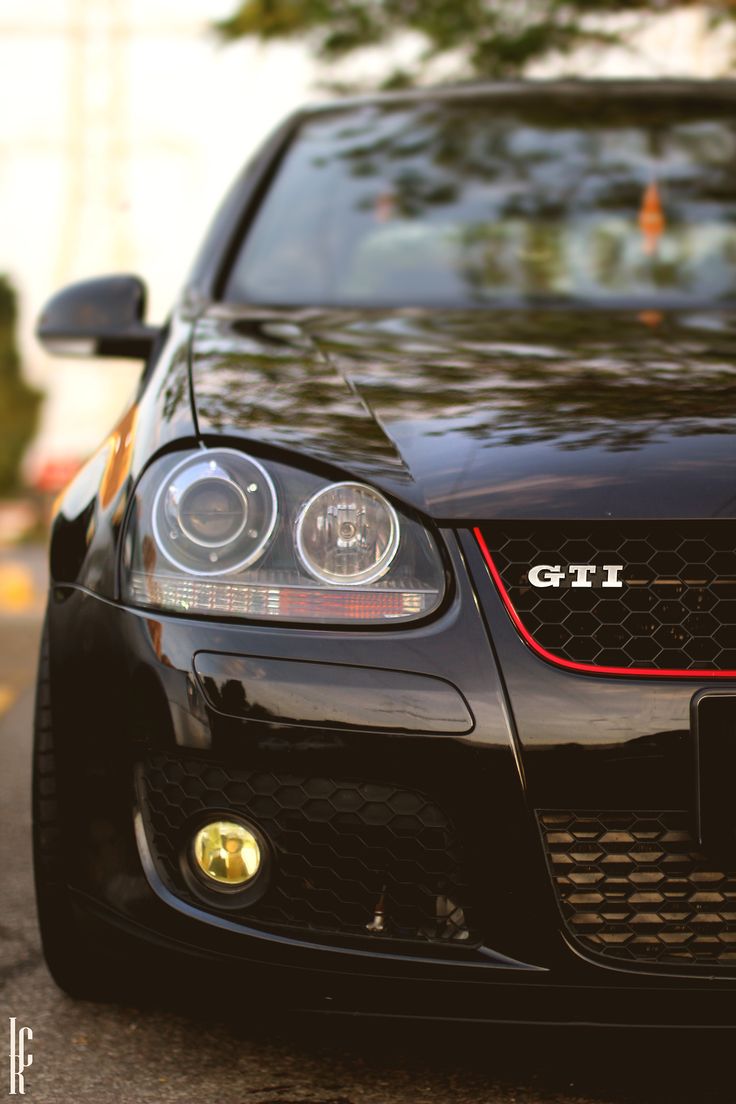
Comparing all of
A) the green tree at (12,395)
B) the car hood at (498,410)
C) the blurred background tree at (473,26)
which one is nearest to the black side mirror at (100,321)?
the car hood at (498,410)

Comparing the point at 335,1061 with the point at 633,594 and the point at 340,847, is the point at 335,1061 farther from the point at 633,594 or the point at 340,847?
the point at 633,594

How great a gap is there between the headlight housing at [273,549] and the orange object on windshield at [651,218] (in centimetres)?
161

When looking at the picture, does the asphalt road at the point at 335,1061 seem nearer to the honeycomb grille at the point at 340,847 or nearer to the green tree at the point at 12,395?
the honeycomb grille at the point at 340,847

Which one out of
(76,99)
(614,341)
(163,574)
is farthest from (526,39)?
(76,99)

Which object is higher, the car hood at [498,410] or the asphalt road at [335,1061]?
the car hood at [498,410]

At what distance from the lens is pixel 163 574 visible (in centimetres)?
211

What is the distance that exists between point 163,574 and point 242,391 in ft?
1.14

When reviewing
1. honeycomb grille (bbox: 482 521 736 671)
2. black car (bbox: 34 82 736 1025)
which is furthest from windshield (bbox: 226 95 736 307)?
honeycomb grille (bbox: 482 521 736 671)

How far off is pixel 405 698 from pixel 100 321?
4.83ft

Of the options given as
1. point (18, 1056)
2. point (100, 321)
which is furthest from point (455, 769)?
point (100, 321)

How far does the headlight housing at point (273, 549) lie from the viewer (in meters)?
2.04

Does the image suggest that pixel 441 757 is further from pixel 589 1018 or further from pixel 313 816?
pixel 589 1018

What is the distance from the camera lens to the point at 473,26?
30.8ft

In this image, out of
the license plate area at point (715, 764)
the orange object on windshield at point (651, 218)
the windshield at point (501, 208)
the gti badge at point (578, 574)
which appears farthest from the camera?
the orange object on windshield at point (651, 218)
